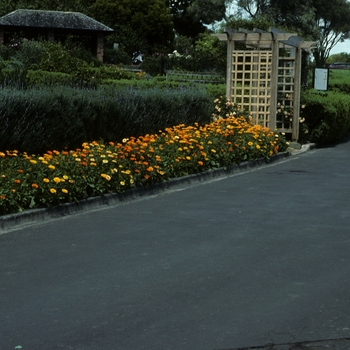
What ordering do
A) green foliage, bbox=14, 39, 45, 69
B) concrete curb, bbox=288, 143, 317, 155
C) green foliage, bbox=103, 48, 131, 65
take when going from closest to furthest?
concrete curb, bbox=288, 143, 317, 155 < green foliage, bbox=14, 39, 45, 69 < green foliage, bbox=103, 48, 131, 65

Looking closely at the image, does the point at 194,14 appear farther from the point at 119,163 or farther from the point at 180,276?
the point at 180,276

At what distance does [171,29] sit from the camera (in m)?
77.1

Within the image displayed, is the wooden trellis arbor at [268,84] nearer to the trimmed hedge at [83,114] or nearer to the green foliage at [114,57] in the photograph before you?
the trimmed hedge at [83,114]

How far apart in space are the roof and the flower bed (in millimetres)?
38834

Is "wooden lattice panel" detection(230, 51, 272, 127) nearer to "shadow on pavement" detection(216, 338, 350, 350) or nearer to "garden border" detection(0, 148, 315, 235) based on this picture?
"garden border" detection(0, 148, 315, 235)

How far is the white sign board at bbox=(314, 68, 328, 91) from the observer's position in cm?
2942

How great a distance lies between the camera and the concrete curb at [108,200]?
35.8 ft

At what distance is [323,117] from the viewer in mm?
23375

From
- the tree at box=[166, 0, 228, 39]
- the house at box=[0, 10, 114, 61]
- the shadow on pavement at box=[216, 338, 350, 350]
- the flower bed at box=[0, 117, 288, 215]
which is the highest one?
the tree at box=[166, 0, 228, 39]

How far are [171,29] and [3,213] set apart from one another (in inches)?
2658

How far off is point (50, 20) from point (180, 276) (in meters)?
50.9

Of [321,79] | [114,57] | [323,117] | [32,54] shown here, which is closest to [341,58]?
[114,57]

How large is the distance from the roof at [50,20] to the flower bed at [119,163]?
38834mm

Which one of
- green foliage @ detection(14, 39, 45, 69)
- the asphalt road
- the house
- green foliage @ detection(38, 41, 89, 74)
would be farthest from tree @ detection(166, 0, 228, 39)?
the asphalt road
